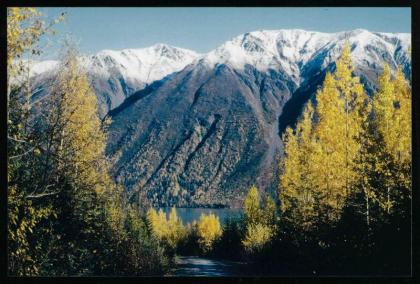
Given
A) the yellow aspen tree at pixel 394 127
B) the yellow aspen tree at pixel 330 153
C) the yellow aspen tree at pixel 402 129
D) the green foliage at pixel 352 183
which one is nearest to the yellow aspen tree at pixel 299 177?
the green foliage at pixel 352 183

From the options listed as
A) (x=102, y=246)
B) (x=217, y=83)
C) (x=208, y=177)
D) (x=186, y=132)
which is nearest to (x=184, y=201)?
(x=208, y=177)

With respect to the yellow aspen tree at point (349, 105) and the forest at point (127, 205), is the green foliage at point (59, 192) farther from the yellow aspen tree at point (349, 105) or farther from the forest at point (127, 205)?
the yellow aspen tree at point (349, 105)

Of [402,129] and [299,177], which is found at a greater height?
[402,129]

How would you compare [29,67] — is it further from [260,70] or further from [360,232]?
[260,70]

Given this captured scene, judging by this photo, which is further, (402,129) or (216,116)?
(216,116)

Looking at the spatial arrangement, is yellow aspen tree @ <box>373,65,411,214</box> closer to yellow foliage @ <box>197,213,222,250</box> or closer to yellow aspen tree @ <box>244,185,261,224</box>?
yellow aspen tree @ <box>244,185,261,224</box>

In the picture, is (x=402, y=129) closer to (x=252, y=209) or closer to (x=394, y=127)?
(x=394, y=127)

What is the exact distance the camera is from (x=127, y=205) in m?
15.9

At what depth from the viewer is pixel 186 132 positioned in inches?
6678

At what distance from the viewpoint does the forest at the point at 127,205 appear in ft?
26.4

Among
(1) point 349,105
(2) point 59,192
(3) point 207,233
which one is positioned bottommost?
(3) point 207,233

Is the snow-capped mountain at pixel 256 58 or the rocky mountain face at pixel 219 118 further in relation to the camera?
the rocky mountain face at pixel 219 118

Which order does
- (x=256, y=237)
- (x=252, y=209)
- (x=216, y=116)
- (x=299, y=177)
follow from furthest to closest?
(x=216, y=116) < (x=252, y=209) < (x=256, y=237) < (x=299, y=177)

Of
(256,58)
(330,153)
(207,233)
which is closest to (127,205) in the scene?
(330,153)
